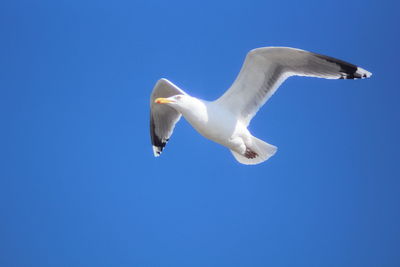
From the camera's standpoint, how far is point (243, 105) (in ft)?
10.7

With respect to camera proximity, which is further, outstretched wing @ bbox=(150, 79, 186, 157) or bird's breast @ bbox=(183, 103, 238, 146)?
outstretched wing @ bbox=(150, 79, 186, 157)

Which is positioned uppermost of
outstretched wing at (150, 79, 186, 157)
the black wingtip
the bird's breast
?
outstretched wing at (150, 79, 186, 157)

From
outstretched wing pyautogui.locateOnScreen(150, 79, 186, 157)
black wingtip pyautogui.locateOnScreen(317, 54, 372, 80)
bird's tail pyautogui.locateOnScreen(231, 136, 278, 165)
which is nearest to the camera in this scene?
black wingtip pyautogui.locateOnScreen(317, 54, 372, 80)

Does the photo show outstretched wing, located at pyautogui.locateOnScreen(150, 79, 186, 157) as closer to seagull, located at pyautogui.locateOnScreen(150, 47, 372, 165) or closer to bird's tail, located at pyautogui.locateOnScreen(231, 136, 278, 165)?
seagull, located at pyautogui.locateOnScreen(150, 47, 372, 165)

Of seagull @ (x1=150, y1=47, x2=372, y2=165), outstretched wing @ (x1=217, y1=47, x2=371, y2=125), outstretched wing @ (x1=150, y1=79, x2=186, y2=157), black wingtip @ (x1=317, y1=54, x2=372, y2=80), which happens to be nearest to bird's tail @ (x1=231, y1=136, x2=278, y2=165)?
seagull @ (x1=150, y1=47, x2=372, y2=165)

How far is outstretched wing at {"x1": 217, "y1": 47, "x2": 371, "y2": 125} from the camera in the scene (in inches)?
119

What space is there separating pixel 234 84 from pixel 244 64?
15 cm

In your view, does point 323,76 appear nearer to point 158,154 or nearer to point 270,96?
point 270,96

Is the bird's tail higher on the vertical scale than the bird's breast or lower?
lower

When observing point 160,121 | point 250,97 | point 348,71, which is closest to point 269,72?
point 250,97

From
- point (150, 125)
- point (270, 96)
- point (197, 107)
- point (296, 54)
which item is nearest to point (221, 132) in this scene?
point (197, 107)

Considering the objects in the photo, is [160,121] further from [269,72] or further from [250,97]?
[269,72]

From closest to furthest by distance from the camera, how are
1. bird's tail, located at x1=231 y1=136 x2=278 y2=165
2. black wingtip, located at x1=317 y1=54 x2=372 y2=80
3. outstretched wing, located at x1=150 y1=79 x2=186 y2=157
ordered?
black wingtip, located at x1=317 y1=54 x2=372 y2=80
bird's tail, located at x1=231 y1=136 x2=278 y2=165
outstretched wing, located at x1=150 y1=79 x2=186 y2=157

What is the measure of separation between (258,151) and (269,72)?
0.48m
